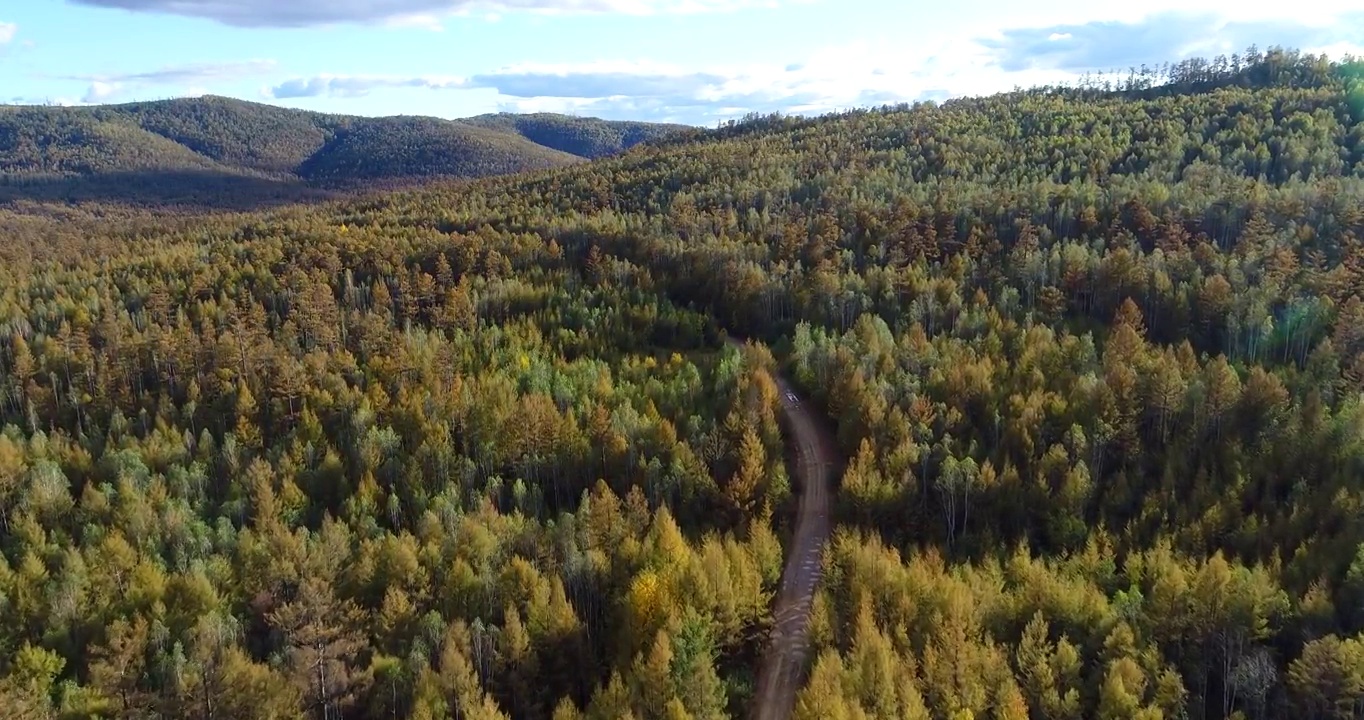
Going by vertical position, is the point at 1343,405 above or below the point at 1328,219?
below

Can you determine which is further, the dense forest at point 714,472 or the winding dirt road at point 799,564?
the winding dirt road at point 799,564

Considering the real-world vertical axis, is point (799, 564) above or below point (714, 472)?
below

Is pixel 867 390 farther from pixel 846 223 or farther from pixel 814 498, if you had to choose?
pixel 846 223

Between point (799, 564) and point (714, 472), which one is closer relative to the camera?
point (799, 564)

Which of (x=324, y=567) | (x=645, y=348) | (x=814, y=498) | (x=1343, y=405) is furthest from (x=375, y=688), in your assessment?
(x=1343, y=405)
